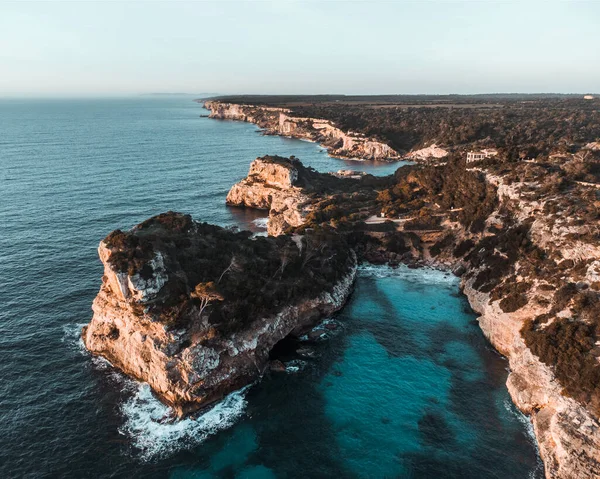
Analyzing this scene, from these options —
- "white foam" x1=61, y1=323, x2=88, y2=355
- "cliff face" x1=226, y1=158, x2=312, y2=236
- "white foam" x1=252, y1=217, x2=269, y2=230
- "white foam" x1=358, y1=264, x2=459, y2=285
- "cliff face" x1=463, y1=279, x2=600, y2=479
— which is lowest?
"white foam" x1=358, y1=264, x2=459, y2=285

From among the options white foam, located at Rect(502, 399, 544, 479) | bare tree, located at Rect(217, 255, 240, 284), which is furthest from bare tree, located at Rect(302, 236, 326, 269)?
white foam, located at Rect(502, 399, 544, 479)

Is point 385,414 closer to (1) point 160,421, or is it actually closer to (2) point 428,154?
(1) point 160,421

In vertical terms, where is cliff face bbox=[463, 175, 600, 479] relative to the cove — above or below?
above

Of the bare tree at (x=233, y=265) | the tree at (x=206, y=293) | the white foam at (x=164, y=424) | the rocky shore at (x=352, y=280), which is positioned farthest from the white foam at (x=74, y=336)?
the bare tree at (x=233, y=265)

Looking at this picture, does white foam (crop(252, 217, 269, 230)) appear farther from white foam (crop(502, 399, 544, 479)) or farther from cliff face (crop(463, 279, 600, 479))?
white foam (crop(502, 399, 544, 479))

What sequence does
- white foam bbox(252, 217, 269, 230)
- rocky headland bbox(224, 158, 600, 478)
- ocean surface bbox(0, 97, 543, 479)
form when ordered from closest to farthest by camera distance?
ocean surface bbox(0, 97, 543, 479)
rocky headland bbox(224, 158, 600, 478)
white foam bbox(252, 217, 269, 230)

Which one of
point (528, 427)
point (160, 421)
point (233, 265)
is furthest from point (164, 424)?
point (528, 427)

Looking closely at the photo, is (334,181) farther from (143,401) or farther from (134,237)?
(143,401)

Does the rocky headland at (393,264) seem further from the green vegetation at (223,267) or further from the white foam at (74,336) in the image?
the white foam at (74,336)
